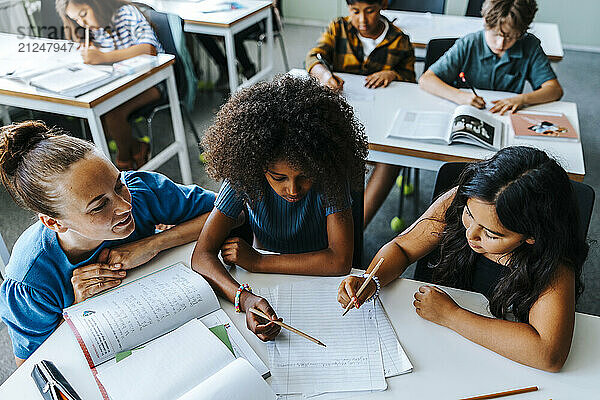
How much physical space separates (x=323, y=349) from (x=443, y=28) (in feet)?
7.81

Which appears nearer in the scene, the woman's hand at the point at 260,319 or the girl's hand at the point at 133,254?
the woman's hand at the point at 260,319

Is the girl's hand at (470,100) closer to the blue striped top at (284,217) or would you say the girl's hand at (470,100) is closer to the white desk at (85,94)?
the blue striped top at (284,217)

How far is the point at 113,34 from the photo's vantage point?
2.46 m

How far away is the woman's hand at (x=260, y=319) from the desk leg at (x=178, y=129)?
161 centimetres

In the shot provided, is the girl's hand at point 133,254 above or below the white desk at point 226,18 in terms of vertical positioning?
below

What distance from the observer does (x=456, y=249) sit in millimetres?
1154

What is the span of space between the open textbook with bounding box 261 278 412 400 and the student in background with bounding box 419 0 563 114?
4.08 feet

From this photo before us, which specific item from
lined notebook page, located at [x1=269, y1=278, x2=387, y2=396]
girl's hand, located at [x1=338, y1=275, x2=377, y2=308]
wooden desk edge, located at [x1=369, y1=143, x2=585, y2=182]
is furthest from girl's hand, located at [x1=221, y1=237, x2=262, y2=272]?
Result: wooden desk edge, located at [x1=369, y1=143, x2=585, y2=182]

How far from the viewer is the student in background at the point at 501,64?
1911 millimetres

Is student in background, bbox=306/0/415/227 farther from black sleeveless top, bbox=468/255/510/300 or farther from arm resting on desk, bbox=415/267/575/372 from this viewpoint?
arm resting on desk, bbox=415/267/575/372

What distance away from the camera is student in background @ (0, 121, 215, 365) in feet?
3.29

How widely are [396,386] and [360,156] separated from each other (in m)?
0.56

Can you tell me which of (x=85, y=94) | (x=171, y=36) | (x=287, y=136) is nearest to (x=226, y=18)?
(x=171, y=36)

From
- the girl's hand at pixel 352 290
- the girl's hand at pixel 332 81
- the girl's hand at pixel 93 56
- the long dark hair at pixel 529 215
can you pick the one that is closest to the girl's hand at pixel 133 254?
the girl's hand at pixel 352 290
